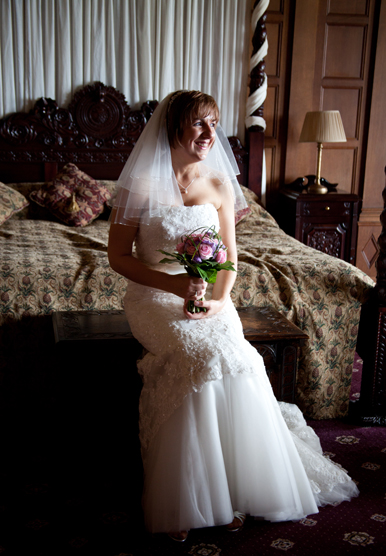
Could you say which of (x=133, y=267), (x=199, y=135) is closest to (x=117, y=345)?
(x=133, y=267)

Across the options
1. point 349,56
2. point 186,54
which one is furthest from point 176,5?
point 349,56

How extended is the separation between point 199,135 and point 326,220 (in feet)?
9.45

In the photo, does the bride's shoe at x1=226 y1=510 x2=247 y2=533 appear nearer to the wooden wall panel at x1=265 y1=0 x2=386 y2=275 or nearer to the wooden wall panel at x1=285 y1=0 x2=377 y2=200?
the wooden wall panel at x1=265 y1=0 x2=386 y2=275

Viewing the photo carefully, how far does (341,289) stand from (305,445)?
0.94 m

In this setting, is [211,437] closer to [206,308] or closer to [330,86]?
[206,308]

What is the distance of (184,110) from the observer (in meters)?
2.08

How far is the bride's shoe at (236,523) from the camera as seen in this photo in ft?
6.02

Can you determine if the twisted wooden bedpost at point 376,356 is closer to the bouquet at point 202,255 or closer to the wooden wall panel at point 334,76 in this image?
the bouquet at point 202,255

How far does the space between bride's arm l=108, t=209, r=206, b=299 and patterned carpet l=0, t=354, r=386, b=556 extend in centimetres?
64

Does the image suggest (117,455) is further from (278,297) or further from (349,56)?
(349,56)

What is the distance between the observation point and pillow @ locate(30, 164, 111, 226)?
408 centimetres

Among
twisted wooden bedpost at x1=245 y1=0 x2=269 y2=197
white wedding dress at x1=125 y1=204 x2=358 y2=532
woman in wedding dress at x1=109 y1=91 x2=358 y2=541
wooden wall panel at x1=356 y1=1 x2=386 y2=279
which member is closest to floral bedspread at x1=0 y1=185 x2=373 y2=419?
woman in wedding dress at x1=109 y1=91 x2=358 y2=541

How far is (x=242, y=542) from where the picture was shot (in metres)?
1.80

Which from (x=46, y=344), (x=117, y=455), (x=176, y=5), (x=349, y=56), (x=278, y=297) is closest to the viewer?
(x=117, y=455)
